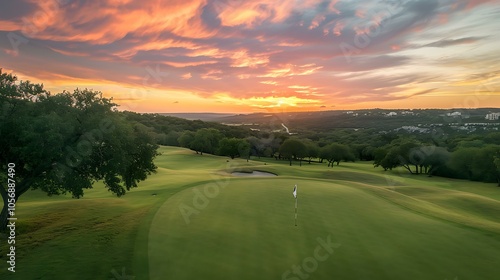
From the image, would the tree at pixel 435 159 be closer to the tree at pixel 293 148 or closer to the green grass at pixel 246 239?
the tree at pixel 293 148

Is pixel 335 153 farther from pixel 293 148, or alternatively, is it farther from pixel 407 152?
pixel 407 152

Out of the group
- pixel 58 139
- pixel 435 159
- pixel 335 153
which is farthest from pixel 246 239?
pixel 335 153

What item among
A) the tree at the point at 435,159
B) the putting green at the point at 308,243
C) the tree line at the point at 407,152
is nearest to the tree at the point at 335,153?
the tree line at the point at 407,152

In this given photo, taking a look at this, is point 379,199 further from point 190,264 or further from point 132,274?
point 132,274

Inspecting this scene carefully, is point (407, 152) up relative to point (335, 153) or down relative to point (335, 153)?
up

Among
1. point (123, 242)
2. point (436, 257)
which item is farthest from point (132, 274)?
point (436, 257)

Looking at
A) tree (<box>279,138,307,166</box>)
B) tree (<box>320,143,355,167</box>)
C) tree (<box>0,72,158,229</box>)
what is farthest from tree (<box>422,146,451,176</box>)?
tree (<box>0,72,158,229</box>)
